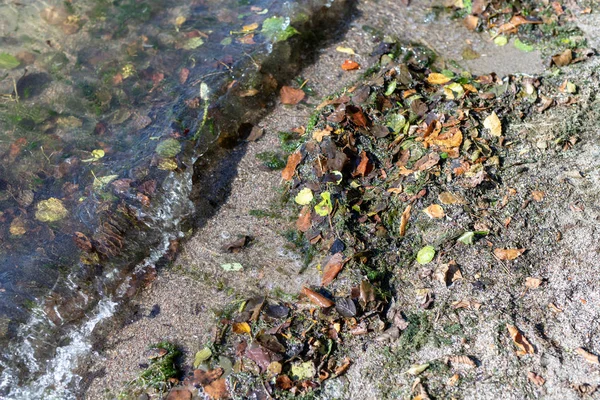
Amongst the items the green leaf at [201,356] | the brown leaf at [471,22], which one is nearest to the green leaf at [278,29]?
the brown leaf at [471,22]

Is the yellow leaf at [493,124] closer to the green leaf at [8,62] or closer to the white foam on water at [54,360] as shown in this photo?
the white foam on water at [54,360]

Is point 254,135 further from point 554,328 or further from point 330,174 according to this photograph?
point 554,328

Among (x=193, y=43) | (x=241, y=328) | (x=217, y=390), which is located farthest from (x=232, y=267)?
(x=193, y=43)

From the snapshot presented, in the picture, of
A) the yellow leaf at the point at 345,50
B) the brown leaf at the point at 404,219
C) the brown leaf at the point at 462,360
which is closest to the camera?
the brown leaf at the point at 462,360

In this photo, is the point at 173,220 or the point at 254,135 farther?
the point at 254,135

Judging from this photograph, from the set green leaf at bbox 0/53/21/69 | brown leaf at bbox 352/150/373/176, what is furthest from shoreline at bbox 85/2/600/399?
green leaf at bbox 0/53/21/69

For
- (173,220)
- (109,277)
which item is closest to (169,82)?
(173,220)
